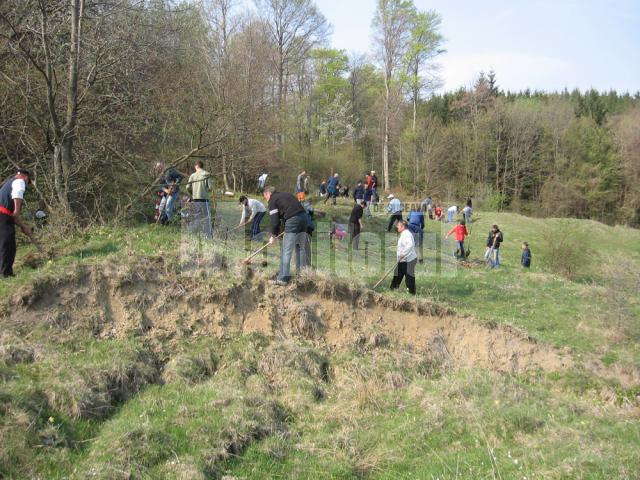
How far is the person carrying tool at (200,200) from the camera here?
12266 millimetres

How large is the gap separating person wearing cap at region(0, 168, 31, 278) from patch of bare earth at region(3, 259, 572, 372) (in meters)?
0.94

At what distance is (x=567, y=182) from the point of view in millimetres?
44719

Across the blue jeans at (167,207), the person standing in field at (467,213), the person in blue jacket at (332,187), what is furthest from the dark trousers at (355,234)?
the person standing in field at (467,213)

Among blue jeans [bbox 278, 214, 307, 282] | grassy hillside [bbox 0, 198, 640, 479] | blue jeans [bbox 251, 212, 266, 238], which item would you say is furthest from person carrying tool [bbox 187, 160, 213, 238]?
blue jeans [bbox 278, 214, 307, 282]

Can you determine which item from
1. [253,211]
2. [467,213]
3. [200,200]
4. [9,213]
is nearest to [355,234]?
[253,211]

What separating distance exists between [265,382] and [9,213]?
212 inches

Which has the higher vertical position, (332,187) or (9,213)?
(332,187)

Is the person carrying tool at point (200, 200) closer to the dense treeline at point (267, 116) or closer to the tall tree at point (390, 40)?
the dense treeline at point (267, 116)

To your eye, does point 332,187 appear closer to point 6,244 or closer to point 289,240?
point 289,240

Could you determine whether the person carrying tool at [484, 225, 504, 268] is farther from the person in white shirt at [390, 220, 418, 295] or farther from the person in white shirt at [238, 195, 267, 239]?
the person in white shirt at [238, 195, 267, 239]

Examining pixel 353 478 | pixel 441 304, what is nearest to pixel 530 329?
pixel 441 304

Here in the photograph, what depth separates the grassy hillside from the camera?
5625 millimetres

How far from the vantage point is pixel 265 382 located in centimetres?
796

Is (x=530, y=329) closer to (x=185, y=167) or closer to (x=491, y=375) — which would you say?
(x=491, y=375)
